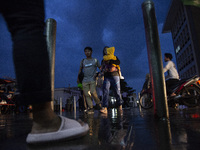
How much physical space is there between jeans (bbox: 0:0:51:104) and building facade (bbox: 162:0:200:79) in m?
31.7

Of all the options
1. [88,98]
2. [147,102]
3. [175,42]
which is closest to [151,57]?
[88,98]

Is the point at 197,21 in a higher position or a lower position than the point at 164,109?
higher

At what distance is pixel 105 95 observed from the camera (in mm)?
5602

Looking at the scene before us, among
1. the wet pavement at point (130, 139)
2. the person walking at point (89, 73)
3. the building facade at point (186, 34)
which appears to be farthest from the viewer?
the building facade at point (186, 34)

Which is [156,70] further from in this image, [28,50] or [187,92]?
[187,92]

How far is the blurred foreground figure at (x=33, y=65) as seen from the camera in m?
1.03

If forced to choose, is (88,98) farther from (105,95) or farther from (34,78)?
(34,78)

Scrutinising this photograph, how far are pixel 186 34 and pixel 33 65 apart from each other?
129 feet

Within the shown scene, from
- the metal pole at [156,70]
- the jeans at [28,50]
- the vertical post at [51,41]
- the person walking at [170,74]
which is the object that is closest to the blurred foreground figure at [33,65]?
the jeans at [28,50]

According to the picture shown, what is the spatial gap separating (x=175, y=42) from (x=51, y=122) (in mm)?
47449

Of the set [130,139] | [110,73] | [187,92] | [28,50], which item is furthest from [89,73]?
[130,139]

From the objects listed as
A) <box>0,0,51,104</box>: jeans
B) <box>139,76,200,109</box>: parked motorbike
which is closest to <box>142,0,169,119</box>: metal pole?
<box>0,0,51,104</box>: jeans

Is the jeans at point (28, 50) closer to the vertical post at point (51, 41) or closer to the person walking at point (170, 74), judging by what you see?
the vertical post at point (51, 41)

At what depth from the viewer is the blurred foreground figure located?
3.38 ft
